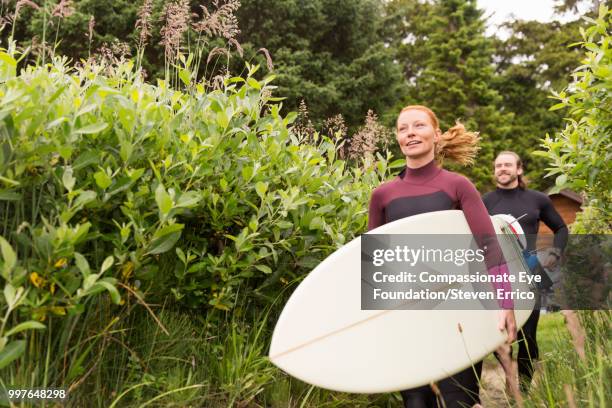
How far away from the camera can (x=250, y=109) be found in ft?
10.1

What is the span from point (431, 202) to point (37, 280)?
5.96 ft

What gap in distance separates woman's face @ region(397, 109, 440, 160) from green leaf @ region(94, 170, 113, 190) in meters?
1.43

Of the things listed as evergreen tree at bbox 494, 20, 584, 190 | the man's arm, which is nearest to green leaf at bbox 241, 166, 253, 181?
the man's arm

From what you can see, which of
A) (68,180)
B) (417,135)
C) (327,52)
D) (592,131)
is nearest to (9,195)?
(68,180)

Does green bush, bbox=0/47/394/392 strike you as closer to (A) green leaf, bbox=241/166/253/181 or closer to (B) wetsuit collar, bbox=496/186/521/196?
(A) green leaf, bbox=241/166/253/181

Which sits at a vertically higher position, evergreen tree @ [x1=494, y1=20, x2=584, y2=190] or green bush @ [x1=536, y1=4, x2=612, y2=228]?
evergreen tree @ [x1=494, y1=20, x2=584, y2=190]

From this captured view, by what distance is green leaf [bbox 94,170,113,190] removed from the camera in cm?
220

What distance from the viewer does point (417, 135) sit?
286 cm

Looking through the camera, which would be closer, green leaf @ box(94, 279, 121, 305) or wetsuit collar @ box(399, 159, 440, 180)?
green leaf @ box(94, 279, 121, 305)

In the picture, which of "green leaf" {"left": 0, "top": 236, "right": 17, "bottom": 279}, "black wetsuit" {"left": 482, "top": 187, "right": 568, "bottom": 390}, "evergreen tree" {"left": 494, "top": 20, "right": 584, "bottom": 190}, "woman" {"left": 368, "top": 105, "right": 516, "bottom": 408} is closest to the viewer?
"green leaf" {"left": 0, "top": 236, "right": 17, "bottom": 279}

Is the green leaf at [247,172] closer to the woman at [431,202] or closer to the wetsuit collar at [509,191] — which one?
the woman at [431,202]

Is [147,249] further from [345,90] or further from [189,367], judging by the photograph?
[345,90]

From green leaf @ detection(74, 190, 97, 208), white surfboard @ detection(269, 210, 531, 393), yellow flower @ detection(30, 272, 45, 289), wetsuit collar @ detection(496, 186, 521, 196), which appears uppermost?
wetsuit collar @ detection(496, 186, 521, 196)

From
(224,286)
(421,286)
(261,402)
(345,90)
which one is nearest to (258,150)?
(224,286)
